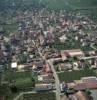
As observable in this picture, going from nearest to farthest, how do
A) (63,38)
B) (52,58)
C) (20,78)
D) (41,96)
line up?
(41,96) < (20,78) < (52,58) < (63,38)

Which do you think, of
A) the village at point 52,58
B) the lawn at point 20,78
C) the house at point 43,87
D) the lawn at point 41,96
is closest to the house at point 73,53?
the village at point 52,58

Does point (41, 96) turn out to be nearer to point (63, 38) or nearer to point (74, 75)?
point (74, 75)

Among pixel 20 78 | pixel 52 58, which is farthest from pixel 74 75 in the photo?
pixel 20 78

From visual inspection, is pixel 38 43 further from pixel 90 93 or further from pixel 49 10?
pixel 49 10

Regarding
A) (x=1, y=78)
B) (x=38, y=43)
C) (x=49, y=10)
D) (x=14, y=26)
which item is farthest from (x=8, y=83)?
(x=49, y=10)

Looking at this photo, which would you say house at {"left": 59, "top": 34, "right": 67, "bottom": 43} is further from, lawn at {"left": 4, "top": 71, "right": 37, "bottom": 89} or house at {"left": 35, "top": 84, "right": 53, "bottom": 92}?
house at {"left": 35, "top": 84, "right": 53, "bottom": 92}

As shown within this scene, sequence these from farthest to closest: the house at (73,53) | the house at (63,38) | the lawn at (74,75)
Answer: the house at (63,38), the house at (73,53), the lawn at (74,75)

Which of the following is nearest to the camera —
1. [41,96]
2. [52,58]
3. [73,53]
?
[41,96]

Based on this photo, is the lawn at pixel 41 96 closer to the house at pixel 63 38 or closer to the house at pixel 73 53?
the house at pixel 73 53
